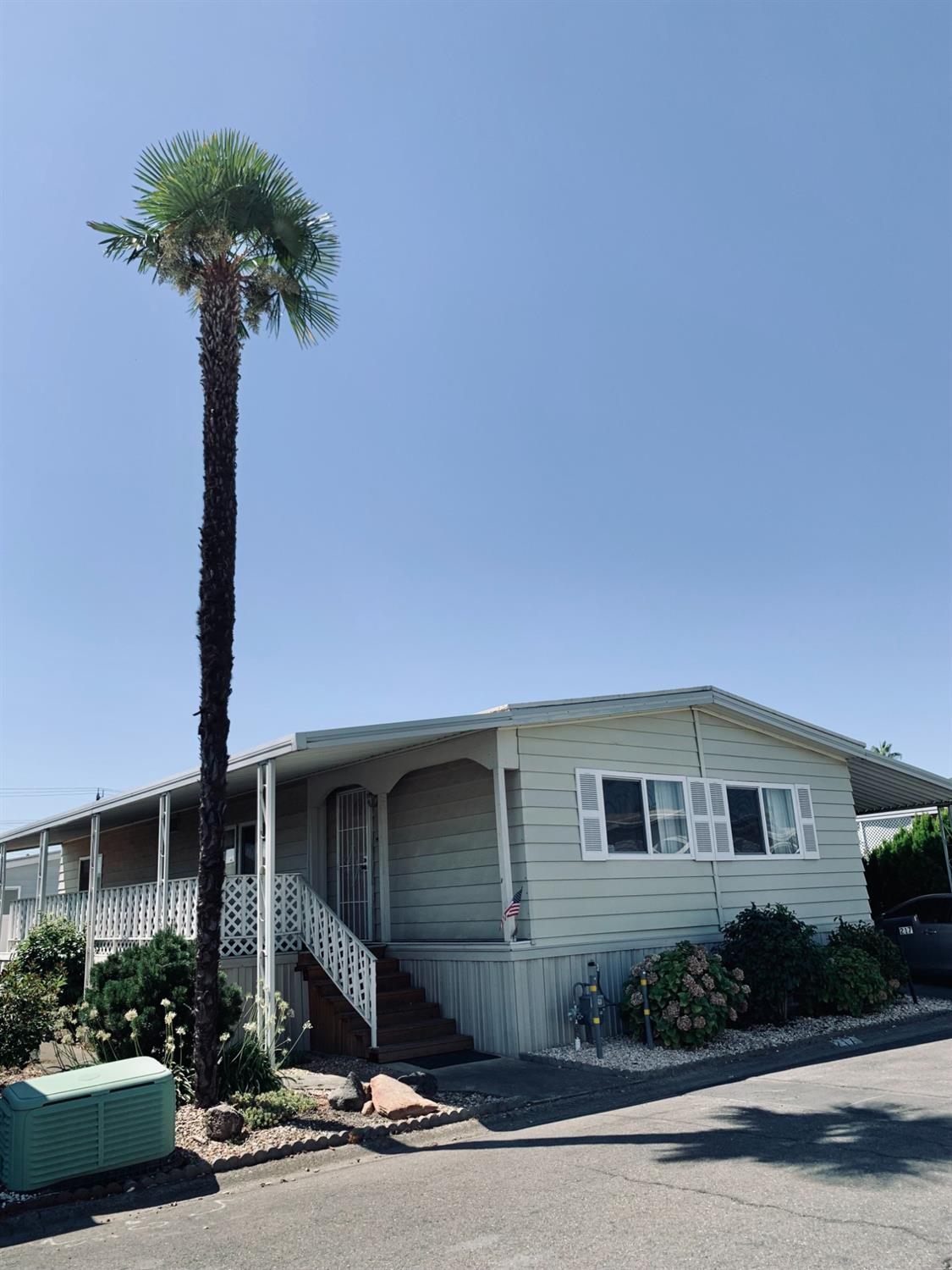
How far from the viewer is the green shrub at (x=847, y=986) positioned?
12.1 metres

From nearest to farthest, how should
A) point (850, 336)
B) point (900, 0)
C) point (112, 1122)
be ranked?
point (112, 1122) < point (900, 0) < point (850, 336)

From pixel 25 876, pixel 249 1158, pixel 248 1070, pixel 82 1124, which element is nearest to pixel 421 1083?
pixel 248 1070

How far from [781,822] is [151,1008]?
9.64 m

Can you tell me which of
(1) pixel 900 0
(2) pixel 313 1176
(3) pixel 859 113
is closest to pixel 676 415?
(3) pixel 859 113

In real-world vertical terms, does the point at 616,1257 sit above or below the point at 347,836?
below

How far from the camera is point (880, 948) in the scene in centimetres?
1340

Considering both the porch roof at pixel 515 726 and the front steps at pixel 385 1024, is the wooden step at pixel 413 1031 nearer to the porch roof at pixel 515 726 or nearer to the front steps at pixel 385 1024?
the front steps at pixel 385 1024

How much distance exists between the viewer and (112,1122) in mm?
6516

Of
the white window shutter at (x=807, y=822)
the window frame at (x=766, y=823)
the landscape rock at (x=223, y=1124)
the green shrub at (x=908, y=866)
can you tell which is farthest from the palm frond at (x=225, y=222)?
the green shrub at (x=908, y=866)

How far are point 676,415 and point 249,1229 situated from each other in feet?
44.7

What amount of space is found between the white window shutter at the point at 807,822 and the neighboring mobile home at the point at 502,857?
34mm

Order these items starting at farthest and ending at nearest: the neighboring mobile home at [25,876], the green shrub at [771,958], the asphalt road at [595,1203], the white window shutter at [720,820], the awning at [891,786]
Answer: the neighboring mobile home at [25,876] → the awning at [891,786] → the white window shutter at [720,820] → the green shrub at [771,958] → the asphalt road at [595,1203]

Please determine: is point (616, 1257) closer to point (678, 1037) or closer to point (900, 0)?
point (678, 1037)

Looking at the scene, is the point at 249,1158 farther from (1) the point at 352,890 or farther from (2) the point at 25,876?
(2) the point at 25,876
